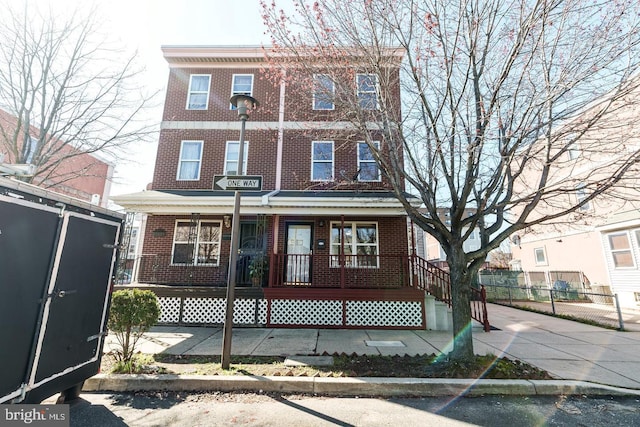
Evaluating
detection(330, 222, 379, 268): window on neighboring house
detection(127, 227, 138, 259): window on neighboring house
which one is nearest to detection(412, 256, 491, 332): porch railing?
Result: detection(330, 222, 379, 268): window on neighboring house

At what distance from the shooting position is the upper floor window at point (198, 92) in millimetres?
11516

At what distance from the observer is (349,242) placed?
10.0 metres

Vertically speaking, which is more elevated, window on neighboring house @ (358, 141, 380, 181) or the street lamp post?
window on neighboring house @ (358, 141, 380, 181)

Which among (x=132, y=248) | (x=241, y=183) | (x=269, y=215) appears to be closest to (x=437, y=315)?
(x=269, y=215)

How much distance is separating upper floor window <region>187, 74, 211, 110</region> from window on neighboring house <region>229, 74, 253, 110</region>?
105 cm

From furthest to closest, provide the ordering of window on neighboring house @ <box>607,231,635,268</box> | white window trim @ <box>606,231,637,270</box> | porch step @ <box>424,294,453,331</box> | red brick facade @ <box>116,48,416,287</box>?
window on neighboring house @ <box>607,231,635,268</box>, white window trim @ <box>606,231,637,270</box>, red brick facade @ <box>116,48,416,287</box>, porch step @ <box>424,294,453,331</box>

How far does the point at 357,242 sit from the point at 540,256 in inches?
697

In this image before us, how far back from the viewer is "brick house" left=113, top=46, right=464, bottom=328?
27.0ft

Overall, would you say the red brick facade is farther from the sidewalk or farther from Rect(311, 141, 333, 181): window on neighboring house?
the sidewalk

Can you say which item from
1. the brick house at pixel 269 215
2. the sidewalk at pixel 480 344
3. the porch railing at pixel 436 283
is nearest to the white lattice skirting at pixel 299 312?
the brick house at pixel 269 215

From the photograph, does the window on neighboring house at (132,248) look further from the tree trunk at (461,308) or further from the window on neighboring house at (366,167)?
the tree trunk at (461,308)

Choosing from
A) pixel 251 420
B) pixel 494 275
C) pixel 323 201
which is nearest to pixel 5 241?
pixel 251 420

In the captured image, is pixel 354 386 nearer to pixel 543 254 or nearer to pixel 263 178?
pixel 263 178

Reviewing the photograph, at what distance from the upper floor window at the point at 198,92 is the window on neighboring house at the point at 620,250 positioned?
64.9ft
